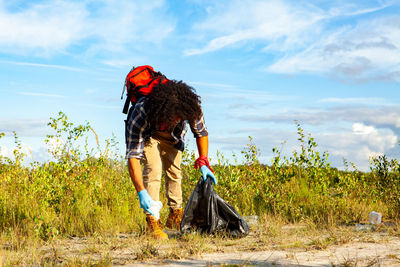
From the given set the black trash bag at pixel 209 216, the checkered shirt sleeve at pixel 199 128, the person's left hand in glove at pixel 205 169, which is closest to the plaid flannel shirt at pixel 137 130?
the checkered shirt sleeve at pixel 199 128

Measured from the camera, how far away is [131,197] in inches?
245

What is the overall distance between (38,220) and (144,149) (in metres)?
1.41

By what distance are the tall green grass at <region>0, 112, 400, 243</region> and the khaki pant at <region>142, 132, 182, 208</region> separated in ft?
2.15

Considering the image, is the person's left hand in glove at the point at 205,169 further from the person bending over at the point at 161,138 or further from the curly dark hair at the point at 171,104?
the curly dark hair at the point at 171,104

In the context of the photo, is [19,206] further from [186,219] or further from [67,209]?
[186,219]

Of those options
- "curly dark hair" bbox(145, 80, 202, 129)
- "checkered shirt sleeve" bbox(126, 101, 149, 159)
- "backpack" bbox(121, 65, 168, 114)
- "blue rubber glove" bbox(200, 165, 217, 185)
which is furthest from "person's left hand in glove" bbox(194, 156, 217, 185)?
"backpack" bbox(121, 65, 168, 114)

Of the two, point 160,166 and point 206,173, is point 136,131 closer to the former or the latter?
point 160,166

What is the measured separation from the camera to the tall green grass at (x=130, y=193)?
5473 millimetres

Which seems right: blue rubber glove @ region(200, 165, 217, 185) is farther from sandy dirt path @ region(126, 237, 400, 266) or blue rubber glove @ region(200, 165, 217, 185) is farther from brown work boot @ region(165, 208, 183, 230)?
sandy dirt path @ region(126, 237, 400, 266)

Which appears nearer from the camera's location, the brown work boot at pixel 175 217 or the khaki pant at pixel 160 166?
the khaki pant at pixel 160 166

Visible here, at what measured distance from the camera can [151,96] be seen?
14.3 feet

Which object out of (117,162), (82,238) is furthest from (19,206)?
(117,162)

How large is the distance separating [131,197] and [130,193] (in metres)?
0.08

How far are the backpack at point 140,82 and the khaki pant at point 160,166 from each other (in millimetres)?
506
